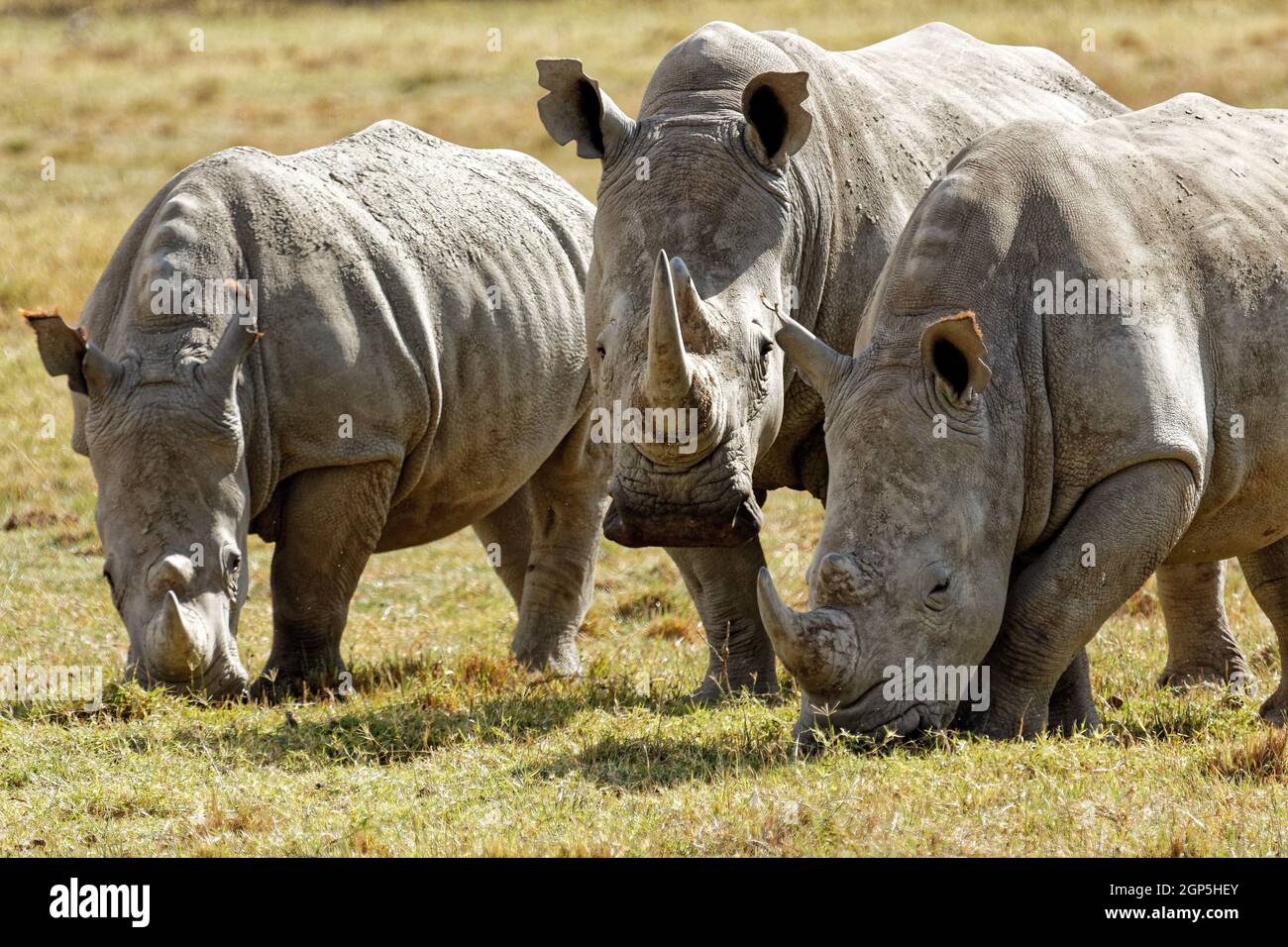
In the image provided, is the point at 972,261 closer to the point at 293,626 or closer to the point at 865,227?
the point at 865,227

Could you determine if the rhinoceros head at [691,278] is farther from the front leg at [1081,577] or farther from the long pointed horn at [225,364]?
the long pointed horn at [225,364]

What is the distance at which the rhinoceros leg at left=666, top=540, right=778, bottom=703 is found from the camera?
8859 mm

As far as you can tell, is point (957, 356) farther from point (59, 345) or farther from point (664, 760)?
point (59, 345)

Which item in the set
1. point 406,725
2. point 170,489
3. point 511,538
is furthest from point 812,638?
point 511,538

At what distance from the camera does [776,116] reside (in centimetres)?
786

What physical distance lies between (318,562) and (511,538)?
2487 mm

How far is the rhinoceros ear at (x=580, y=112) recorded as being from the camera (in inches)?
312

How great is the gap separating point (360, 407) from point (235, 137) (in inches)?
693

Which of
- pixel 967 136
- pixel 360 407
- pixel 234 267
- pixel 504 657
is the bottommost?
pixel 504 657

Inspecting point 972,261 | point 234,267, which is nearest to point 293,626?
point 234,267

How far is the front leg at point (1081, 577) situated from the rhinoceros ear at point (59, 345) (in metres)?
3.98

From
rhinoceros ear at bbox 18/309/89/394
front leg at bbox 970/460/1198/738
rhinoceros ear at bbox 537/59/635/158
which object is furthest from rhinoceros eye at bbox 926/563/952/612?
rhinoceros ear at bbox 18/309/89/394
